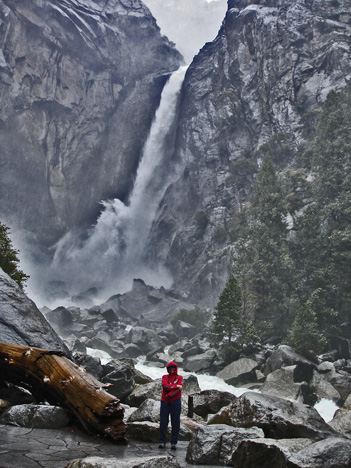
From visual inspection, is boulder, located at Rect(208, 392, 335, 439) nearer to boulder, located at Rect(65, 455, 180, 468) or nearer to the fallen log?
the fallen log

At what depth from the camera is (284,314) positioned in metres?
34.1

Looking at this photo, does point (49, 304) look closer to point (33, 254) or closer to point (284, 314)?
Answer: point (33, 254)

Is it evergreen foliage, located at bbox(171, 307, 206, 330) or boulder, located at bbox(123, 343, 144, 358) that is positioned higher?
evergreen foliage, located at bbox(171, 307, 206, 330)

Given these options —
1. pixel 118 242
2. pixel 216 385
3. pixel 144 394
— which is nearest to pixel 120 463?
pixel 144 394

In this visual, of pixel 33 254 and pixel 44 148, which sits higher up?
pixel 44 148

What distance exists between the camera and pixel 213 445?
5.47 meters

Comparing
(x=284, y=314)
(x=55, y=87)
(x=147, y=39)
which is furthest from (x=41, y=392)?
(x=147, y=39)

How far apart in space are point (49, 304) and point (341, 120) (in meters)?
62.6

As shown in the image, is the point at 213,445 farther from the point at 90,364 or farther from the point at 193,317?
the point at 193,317

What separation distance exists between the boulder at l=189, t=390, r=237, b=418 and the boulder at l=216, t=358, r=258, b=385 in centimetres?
1374

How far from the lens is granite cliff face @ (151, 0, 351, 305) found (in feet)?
198

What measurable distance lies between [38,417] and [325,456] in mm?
4725

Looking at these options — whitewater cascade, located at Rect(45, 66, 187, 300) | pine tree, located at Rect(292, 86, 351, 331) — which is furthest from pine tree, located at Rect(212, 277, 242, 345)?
whitewater cascade, located at Rect(45, 66, 187, 300)

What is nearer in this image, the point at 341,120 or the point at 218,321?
the point at 218,321
